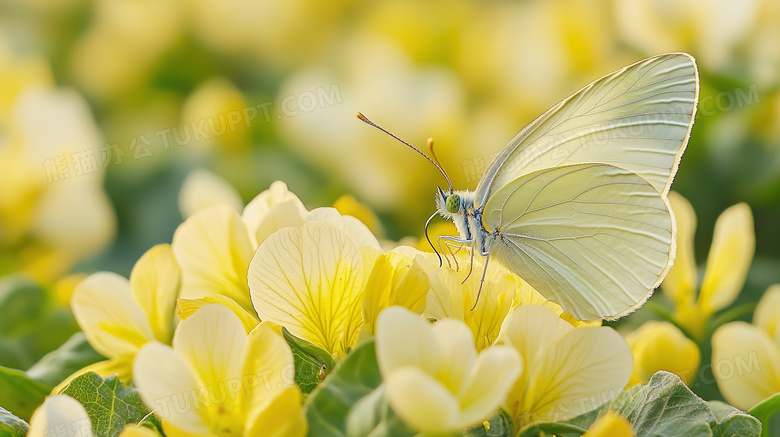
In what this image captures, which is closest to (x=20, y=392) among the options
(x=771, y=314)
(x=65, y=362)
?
(x=65, y=362)

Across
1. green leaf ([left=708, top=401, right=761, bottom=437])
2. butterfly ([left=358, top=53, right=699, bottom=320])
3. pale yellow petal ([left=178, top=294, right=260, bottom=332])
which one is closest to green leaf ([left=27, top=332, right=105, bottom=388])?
pale yellow petal ([left=178, top=294, right=260, bottom=332])

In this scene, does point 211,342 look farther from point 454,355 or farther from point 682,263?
point 682,263

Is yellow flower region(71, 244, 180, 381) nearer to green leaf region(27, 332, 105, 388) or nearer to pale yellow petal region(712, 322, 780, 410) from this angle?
green leaf region(27, 332, 105, 388)

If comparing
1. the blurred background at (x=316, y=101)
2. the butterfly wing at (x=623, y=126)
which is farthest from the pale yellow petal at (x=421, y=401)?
the blurred background at (x=316, y=101)

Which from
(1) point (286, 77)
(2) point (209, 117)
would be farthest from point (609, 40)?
(2) point (209, 117)

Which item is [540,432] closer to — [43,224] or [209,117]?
[43,224]

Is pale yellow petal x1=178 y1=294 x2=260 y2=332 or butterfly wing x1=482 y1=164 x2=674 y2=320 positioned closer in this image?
pale yellow petal x1=178 y1=294 x2=260 y2=332
